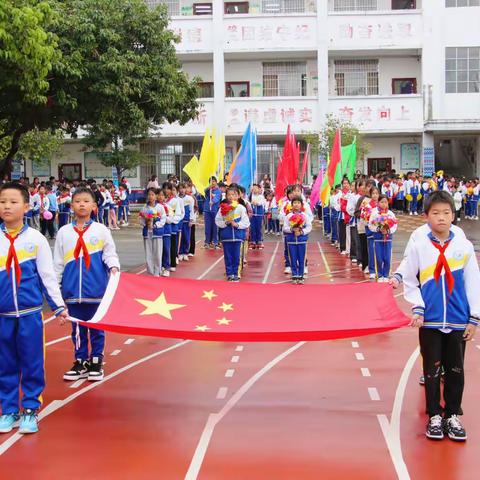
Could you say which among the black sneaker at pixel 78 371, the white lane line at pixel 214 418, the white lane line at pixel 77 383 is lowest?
the white lane line at pixel 214 418

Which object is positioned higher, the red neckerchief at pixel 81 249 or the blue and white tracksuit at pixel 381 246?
the red neckerchief at pixel 81 249

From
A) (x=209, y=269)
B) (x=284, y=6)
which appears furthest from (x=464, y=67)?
(x=209, y=269)

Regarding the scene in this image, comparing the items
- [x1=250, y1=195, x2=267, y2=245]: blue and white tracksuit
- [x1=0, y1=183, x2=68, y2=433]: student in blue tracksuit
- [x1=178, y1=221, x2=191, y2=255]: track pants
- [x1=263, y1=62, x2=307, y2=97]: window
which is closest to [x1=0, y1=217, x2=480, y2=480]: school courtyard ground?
[x1=0, y1=183, x2=68, y2=433]: student in blue tracksuit

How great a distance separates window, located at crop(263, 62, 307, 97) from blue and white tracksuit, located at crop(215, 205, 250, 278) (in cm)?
2368

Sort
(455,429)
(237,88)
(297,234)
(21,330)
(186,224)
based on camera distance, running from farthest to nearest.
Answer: (237,88), (186,224), (297,234), (21,330), (455,429)

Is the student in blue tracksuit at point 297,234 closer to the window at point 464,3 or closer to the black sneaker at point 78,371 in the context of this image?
the black sneaker at point 78,371

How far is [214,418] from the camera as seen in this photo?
6.32 meters

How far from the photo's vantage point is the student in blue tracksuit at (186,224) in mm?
18344

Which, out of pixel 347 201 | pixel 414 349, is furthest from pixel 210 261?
pixel 414 349

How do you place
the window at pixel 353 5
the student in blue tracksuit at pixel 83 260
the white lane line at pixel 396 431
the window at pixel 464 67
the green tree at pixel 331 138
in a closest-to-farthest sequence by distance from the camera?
the white lane line at pixel 396 431, the student in blue tracksuit at pixel 83 260, the green tree at pixel 331 138, the window at pixel 464 67, the window at pixel 353 5

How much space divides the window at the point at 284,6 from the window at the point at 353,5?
51.6 inches

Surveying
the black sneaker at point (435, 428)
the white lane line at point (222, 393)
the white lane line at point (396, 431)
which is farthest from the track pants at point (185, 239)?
the black sneaker at point (435, 428)

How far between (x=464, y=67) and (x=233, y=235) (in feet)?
80.8

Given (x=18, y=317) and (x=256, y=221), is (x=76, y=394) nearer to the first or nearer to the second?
(x=18, y=317)
